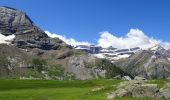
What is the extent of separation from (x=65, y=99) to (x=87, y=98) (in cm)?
441

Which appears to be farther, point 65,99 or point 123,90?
point 123,90

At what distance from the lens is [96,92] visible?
87.2 metres

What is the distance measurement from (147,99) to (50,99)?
1912 centimetres

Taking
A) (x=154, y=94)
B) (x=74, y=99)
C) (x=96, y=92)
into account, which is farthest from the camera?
(x=96, y=92)

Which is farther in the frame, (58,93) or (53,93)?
(58,93)

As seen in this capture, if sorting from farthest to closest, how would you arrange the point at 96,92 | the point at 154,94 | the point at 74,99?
the point at 96,92
the point at 154,94
the point at 74,99

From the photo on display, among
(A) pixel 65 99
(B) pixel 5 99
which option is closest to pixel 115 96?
(A) pixel 65 99

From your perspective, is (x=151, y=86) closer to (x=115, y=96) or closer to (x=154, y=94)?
(x=154, y=94)

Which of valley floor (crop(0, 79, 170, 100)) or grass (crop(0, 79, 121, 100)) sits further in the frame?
valley floor (crop(0, 79, 170, 100))

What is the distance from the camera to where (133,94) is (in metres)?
76.1

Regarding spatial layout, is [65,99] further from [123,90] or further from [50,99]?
[123,90]

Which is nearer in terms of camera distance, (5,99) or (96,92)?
(5,99)

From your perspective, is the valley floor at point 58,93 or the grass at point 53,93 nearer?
the grass at point 53,93

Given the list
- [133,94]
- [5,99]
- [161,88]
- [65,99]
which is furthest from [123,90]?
[5,99]
